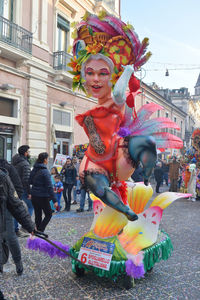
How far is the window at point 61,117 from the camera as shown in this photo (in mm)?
12344

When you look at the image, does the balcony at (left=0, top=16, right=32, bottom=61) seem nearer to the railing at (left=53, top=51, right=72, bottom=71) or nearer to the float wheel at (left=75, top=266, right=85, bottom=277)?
the railing at (left=53, top=51, right=72, bottom=71)

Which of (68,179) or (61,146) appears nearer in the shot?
(68,179)

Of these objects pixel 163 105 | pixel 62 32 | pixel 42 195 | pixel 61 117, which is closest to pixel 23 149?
pixel 42 195

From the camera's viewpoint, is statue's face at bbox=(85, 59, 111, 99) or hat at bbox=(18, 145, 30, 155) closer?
statue's face at bbox=(85, 59, 111, 99)

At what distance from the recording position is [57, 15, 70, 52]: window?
12906 millimetres

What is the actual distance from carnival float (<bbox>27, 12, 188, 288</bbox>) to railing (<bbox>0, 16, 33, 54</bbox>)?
7635mm

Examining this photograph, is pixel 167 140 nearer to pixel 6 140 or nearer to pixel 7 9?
pixel 6 140

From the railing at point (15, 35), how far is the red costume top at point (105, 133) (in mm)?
7874

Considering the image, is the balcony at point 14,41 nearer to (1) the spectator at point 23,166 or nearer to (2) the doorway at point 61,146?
(2) the doorway at point 61,146

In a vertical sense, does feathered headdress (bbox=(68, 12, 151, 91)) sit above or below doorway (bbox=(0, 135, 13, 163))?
above

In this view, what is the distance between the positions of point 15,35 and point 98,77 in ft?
28.0

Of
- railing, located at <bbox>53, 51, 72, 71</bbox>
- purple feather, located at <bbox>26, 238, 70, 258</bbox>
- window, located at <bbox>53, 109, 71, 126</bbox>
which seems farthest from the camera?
window, located at <bbox>53, 109, 71, 126</bbox>

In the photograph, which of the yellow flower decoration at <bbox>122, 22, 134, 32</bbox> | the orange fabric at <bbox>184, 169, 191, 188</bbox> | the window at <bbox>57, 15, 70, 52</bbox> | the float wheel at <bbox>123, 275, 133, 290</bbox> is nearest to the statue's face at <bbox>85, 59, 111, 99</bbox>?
the yellow flower decoration at <bbox>122, 22, 134, 32</bbox>

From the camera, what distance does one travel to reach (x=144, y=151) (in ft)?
8.55
